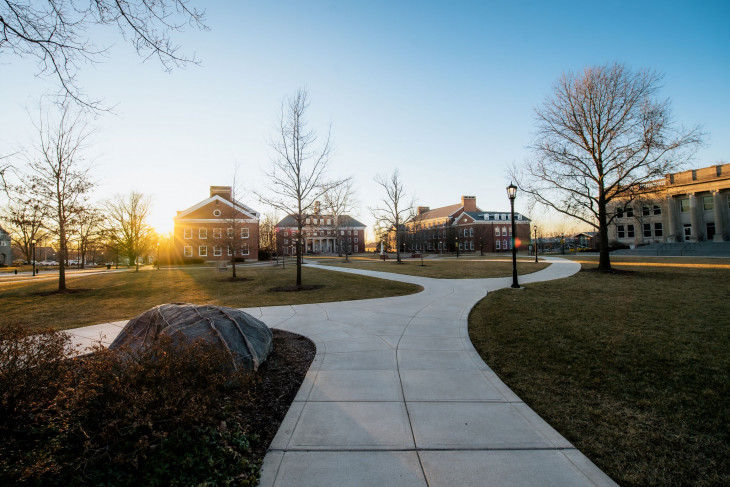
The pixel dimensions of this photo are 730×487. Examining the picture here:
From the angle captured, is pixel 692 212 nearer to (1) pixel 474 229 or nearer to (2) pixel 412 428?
(1) pixel 474 229

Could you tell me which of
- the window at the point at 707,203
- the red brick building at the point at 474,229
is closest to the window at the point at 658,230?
the window at the point at 707,203

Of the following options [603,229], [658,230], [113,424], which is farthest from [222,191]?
[658,230]

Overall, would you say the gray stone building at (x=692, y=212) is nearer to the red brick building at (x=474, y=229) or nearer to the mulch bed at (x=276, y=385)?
the red brick building at (x=474, y=229)

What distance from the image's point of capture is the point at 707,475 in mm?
2688

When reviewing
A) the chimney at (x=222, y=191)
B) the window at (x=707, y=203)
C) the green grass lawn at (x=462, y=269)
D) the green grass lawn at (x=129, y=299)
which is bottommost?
the green grass lawn at (x=129, y=299)

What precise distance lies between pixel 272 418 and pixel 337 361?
185cm

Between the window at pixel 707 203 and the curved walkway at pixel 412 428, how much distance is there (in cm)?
5878

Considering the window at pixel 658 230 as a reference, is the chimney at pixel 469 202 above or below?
above

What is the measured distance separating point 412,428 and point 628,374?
379 centimetres

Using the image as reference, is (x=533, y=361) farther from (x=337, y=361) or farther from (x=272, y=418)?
(x=272, y=418)

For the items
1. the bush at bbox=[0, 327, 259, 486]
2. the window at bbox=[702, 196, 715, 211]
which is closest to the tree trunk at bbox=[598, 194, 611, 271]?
the bush at bbox=[0, 327, 259, 486]

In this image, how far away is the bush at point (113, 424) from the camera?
7.77ft

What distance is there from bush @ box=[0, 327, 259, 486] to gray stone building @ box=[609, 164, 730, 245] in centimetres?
4793

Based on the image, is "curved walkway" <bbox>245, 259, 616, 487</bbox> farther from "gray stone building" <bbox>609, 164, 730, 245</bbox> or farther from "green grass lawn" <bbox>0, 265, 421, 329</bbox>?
"gray stone building" <bbox>609, 164, 730, 245</bbox>
